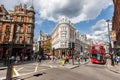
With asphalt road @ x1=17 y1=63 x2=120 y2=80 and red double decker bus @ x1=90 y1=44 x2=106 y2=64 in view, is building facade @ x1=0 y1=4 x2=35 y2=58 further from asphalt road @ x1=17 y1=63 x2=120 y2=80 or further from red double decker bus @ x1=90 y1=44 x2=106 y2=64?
asphalt road @ x1=17 y1=63 x2=120 y2=80

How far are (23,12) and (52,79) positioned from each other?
41327 millimetres

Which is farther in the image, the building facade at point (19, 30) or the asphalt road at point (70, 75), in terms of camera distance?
the building facade at point (19, 30)

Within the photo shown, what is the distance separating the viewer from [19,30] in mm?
49500

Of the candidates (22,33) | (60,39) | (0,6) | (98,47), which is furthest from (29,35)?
(60,39)

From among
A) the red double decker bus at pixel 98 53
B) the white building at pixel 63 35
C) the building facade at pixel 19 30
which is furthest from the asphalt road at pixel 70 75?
the white building at pixel 63 35

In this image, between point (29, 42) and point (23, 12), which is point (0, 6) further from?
point (29, 42)

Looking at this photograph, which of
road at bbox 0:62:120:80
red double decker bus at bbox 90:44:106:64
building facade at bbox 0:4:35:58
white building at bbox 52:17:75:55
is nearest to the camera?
road at bbox 0:62:120:80

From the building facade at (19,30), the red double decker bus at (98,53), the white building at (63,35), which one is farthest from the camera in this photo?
the white building at (63,35)

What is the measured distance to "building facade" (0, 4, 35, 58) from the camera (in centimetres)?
4572

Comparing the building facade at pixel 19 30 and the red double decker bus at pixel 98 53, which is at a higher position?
the building facade at pixel 19 30

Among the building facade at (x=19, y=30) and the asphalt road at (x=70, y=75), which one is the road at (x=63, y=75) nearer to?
the asphalt road at (x=70, y=75)

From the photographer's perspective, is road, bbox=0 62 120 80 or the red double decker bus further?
the red double decker bus

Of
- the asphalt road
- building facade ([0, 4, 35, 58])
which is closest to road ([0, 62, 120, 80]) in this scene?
the asphalt road

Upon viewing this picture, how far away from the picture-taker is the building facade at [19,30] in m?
45.7
